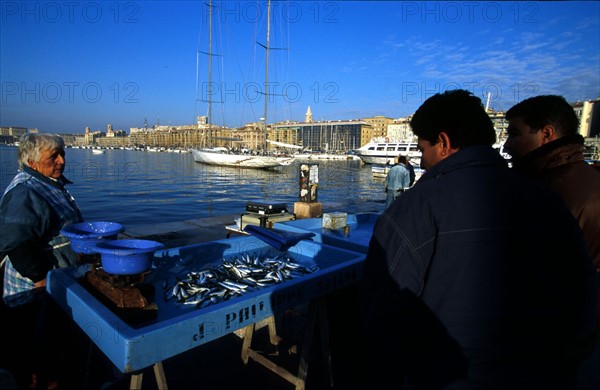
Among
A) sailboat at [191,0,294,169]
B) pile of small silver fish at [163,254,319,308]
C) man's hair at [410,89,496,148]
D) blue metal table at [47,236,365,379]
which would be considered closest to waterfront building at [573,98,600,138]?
sailboat at [191,0,294,169]

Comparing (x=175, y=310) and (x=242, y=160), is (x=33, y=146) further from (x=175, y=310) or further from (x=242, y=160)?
(x=242, y=160)

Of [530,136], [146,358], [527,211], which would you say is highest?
[530,136]

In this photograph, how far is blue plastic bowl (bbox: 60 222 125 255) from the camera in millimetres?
A: 2496

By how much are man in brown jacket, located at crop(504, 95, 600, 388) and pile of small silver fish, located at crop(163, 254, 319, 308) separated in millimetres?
2161

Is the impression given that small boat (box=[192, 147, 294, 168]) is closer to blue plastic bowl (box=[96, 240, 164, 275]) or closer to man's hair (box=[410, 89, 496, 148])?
blue plastic bowl (box=[96, 240, 164, 275])

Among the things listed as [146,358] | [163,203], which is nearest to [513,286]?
[146,358]

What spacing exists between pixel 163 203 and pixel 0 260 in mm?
16919

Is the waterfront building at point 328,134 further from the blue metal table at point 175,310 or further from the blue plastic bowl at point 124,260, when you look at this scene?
the blue plastic bowl at point 124,260

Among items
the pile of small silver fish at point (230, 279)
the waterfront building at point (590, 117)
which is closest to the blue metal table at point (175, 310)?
the pile of small silver fish at point (230, 279)

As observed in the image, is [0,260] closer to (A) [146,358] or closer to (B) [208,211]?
(A) [146,358]

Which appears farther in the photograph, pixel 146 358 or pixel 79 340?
pixel 79 340

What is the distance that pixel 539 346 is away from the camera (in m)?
1.43

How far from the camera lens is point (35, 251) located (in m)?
2.71

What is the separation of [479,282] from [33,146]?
3505 millimetres
